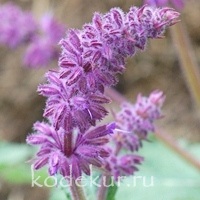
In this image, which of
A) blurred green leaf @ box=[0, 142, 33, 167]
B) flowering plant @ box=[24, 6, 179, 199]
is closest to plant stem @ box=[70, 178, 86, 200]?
flowering plant @ box=[24, 6, 179, 199]

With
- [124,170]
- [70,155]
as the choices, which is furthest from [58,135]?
[124,170]

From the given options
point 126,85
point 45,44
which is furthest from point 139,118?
point 126,85

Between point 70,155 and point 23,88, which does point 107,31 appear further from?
point 23,88

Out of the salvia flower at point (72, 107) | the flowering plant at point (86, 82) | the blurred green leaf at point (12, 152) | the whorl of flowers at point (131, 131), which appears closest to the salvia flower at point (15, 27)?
the blurred green leaf at point (12, 152)

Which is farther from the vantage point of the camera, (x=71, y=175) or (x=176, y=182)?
(x=176, y=182)

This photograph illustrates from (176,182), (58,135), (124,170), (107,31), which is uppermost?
(107,31)

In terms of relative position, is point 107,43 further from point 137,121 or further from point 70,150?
point 137,121
